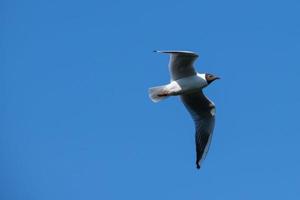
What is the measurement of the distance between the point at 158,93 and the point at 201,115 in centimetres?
148

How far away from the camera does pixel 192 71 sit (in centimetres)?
1506

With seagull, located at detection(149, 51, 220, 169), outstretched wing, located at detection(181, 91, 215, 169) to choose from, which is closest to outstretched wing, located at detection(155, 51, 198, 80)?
seagull, located at detection(149, 51, 220, 169)

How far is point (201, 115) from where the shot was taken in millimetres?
16250

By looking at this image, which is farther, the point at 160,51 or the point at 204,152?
the point at 204,152

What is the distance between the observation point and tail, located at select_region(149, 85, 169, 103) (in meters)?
15.1

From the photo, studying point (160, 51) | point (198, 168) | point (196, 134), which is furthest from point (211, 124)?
point (160, 51)

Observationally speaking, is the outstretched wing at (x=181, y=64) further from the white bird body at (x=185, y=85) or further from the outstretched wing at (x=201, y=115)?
the outstretched wing at (x=201, y=115)

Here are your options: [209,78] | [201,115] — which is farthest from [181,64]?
[201,115]

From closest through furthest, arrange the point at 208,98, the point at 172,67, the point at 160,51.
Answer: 1. the point at 160,51
2. the point at 172,67
3. the point at 208,98

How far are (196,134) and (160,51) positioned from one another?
299cm

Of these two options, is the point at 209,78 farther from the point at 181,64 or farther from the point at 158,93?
the point at 158,93

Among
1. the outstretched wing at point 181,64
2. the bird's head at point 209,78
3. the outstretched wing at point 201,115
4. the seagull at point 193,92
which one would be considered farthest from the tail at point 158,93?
the outstretched wing at point 201,115

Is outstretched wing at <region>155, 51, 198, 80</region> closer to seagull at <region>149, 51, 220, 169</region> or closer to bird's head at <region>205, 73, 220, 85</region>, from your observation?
seagull at <region>149, 51, 220, 169</region>

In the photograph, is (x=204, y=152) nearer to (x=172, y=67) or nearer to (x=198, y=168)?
(x=198, y=168)
